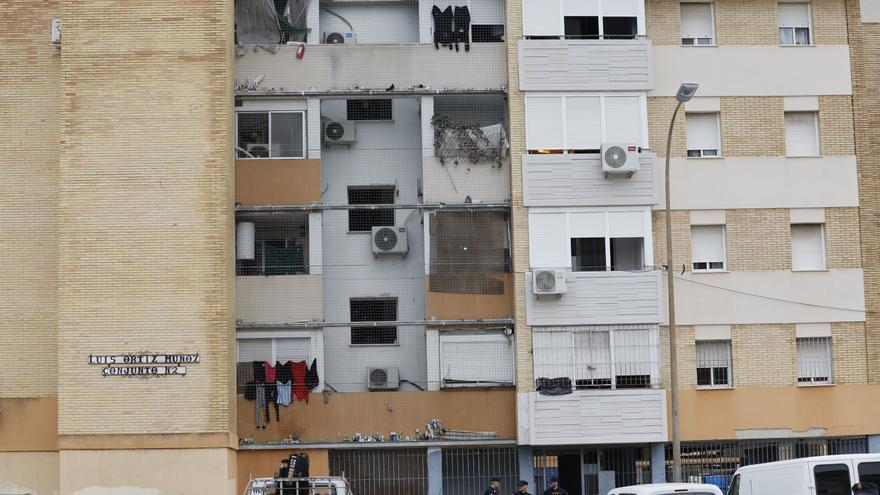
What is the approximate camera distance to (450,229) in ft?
109

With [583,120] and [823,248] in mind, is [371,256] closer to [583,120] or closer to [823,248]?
[583,120]

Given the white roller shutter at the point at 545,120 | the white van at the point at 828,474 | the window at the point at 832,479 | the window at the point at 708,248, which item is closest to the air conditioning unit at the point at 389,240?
the white roller shutter at the point at 545,120

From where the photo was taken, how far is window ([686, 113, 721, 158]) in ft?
112

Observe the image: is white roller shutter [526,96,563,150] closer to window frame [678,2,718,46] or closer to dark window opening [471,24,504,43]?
dark window opening [471,24,504,43]

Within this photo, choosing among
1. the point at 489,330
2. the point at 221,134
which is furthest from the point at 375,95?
the point at 489,330

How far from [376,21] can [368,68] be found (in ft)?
5.69

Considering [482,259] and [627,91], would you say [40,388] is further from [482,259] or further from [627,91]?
[627,91]

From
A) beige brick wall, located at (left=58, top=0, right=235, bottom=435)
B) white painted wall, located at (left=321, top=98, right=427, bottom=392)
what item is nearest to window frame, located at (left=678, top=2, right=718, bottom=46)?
white painted wall, located at (left=321, top=98, right=427, bottom=392)

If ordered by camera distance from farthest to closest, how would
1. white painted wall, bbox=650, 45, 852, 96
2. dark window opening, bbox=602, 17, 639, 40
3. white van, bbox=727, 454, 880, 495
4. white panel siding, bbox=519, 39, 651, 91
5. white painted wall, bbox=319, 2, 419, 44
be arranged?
1. white painted wall, bbox=319, 2, 419, 44
2. white painted wall, bbox=650, 45, 852, 96
3. dark window opening, bbox=602, 17, 639, 40
4. white panel siding, bbox=519, 39, 651, 91
5. white van, bbox=727, 454, 880, 495

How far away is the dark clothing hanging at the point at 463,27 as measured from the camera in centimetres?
3394

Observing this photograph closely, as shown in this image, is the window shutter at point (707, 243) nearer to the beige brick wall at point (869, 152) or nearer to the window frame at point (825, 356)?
the window frame at point (825, 356)

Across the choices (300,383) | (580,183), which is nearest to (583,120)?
(580,183)

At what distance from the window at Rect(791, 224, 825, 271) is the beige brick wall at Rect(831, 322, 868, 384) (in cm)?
150

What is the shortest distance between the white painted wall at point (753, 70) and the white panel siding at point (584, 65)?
0.94 metres
